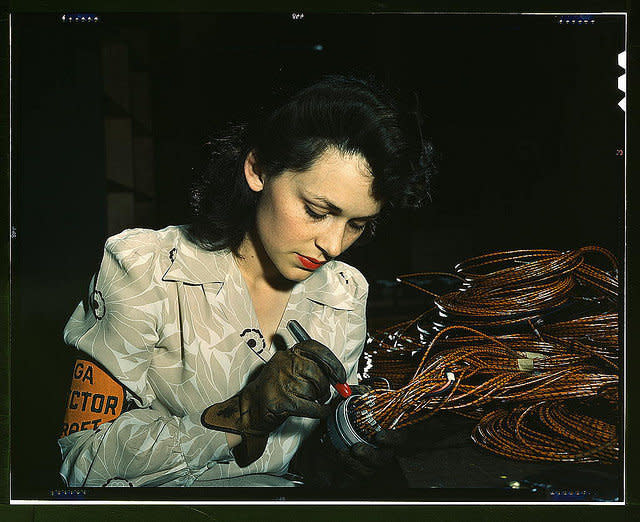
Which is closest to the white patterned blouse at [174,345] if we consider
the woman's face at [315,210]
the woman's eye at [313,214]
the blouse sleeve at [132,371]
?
the blouse sleeve at [132,371]

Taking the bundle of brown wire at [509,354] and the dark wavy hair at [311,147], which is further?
the bundle of brown wire at [509,354]

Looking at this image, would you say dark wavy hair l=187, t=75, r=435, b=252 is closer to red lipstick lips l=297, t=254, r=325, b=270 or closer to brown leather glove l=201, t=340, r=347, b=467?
red lipstick lips l=297, t=254, r=325, b=270

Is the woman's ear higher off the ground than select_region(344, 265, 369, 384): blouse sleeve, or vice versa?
the woman's ear

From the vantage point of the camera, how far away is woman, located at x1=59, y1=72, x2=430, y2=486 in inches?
76.9

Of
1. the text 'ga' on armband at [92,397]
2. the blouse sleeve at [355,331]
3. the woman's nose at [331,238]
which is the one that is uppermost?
the woman's nose at [331,238]

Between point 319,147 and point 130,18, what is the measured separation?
850 millimetres

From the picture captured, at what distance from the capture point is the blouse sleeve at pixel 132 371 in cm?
199

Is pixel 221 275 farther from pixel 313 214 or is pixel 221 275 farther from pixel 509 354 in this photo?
pixel 509 354

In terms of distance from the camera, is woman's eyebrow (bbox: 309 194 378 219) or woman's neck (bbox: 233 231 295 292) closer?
woman's eyebrow (bbox: 309 194 378 219)

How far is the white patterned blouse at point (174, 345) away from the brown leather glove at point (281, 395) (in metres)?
0.04

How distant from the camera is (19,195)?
2072 millimetres

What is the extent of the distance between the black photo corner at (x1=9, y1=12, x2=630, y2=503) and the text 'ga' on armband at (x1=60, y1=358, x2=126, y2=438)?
6 cm

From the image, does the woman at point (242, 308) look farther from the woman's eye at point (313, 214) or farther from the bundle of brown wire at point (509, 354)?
the bundle of brown wire at point (509, 354)

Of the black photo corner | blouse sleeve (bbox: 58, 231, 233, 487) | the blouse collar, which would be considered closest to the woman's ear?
the black photo corner
